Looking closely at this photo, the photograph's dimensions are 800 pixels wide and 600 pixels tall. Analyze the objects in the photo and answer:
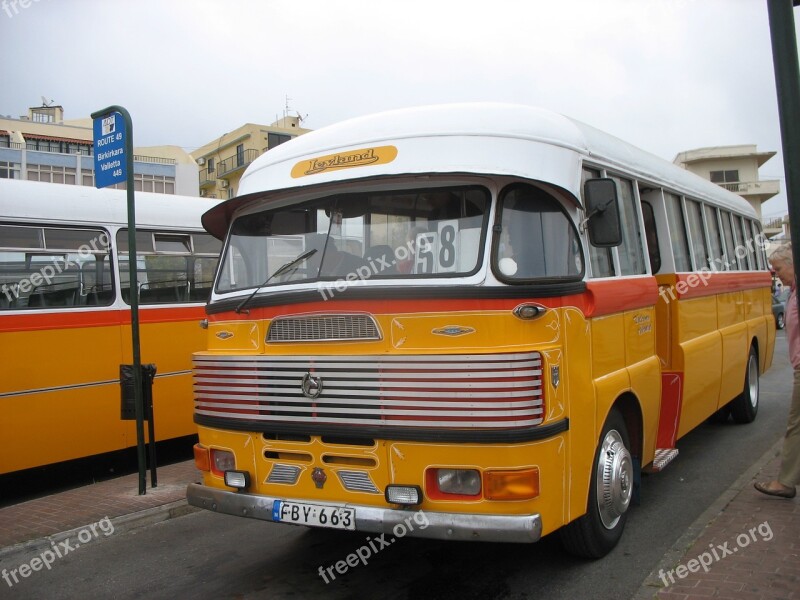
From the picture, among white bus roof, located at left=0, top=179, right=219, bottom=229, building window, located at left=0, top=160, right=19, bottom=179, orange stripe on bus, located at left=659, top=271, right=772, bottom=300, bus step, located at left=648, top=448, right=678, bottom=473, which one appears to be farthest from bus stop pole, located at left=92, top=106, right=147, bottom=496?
building window, located at left=0, top=160, right=19, bottom=179

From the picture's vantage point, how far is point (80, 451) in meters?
7.71

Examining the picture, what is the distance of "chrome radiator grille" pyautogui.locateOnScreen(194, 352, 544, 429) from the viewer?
3.96 meters

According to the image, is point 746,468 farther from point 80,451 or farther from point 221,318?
point 80,451

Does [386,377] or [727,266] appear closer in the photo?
[386,377]

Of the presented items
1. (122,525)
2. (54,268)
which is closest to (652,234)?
(122,525)

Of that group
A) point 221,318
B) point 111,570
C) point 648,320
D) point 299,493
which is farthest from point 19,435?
point 648,320

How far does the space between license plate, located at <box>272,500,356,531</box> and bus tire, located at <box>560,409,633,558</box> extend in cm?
151

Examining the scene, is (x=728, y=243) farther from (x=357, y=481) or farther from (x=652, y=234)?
(x=357, y=481)

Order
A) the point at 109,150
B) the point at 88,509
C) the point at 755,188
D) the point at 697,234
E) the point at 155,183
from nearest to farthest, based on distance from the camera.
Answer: the point at 88,509 → the point at 109,150 → the point at 697,234 → the point at 155,183 → the point at 755,188

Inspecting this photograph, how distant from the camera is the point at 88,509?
664cm

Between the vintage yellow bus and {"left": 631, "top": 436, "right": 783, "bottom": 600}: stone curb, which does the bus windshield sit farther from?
{"left": 631, "top": 436, "right": 783, "bottom": 600}: stone curb

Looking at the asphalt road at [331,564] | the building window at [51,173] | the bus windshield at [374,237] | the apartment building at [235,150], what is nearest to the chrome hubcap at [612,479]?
the asphalt road at [331,564]

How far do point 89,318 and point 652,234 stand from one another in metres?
5.63

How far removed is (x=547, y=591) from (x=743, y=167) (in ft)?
243
